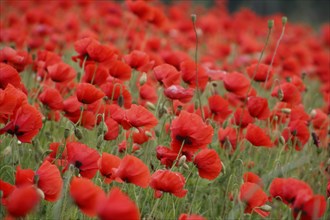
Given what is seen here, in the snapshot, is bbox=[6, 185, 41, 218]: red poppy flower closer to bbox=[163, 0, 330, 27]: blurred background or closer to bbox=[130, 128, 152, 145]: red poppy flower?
bbox=[130, 128, 152, 145]: red poppy flower

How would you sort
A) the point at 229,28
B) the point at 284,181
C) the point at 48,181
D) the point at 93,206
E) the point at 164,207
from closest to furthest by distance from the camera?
1. the point at 93,206
2. the point at 48,181
3. the point at 284,181
4. the point at 164,207
5. the point at 229,28

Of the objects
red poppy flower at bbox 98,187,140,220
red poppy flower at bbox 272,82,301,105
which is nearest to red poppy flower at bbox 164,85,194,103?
red poppy flower at bbox 272,82,301,105

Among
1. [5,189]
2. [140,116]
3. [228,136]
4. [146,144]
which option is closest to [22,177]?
[5,189]

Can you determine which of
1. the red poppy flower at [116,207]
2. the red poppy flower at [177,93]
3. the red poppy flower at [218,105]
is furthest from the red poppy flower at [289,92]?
the red poppy flower at [116,207]

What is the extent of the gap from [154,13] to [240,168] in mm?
1542

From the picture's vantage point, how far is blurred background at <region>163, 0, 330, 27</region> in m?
15.0

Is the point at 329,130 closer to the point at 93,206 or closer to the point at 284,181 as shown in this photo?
the point at 284,181

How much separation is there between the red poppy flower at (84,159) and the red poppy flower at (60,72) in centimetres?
72

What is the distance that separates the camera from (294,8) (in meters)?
15.4

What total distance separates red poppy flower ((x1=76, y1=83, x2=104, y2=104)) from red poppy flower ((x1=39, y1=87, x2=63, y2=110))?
0.13m

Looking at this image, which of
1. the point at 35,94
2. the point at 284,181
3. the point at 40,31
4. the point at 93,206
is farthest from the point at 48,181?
the point at 40,31

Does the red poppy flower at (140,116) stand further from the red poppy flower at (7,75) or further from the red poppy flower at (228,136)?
the red poppy flower at (228,136)

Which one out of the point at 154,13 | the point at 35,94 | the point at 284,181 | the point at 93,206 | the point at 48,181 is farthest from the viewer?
the point at 154,13

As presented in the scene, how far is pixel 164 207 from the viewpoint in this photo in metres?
2.24
